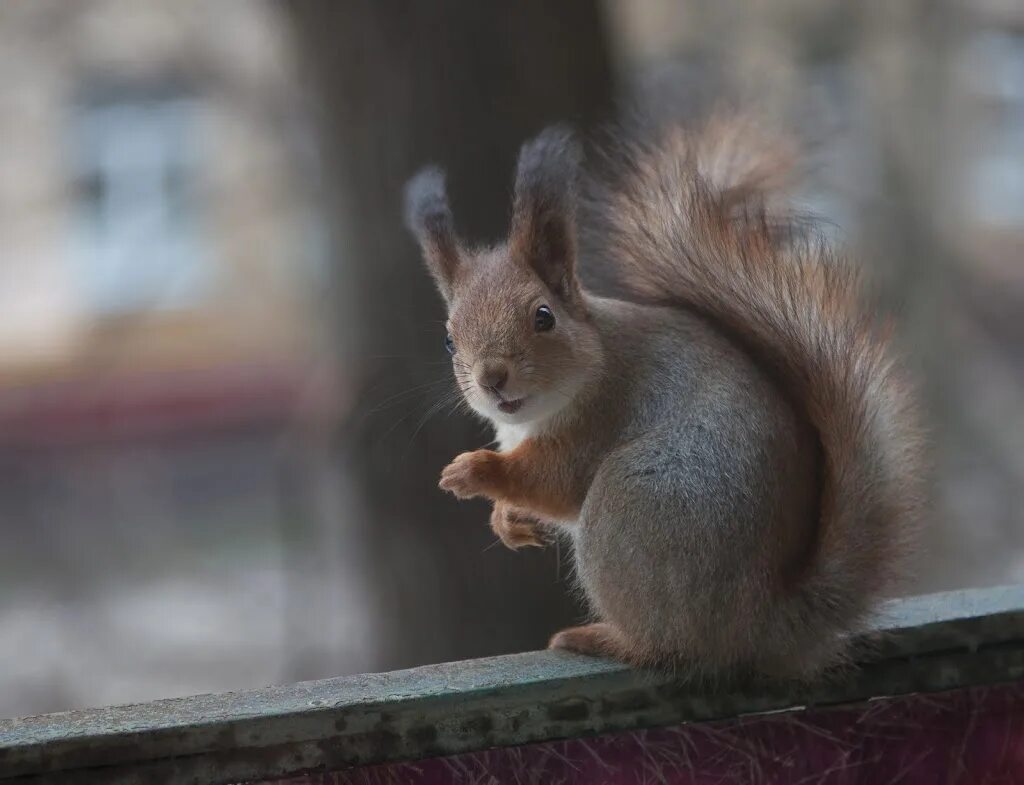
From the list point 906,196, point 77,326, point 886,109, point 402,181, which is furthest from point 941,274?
point 77,326

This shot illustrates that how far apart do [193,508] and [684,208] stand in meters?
2.99

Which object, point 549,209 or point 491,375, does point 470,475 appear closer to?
point 491,375

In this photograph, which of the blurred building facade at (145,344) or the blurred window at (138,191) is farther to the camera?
the blurred window at (138,191)

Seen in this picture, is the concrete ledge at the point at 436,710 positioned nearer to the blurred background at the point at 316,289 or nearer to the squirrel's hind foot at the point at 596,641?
the squirrel's hind foot at the point at 596,641

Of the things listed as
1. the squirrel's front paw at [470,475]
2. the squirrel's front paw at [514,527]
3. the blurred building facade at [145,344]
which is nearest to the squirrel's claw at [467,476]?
the squirrel's front paw at [470,475]

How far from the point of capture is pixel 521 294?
1.16m

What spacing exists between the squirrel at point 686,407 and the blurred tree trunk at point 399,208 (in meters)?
0.63

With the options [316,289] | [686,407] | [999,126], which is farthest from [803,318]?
[999,126]

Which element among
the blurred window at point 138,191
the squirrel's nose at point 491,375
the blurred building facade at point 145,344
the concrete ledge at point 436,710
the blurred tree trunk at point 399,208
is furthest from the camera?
the blurred window at point 138,191

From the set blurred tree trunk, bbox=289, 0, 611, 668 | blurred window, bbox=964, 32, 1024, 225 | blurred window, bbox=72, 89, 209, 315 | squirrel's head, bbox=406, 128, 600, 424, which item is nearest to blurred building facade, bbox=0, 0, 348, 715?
blurred window, bbox=72, 89, 209, 315

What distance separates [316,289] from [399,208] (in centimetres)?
89

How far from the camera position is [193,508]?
12.9ft

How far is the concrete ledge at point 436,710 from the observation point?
1.01 meters

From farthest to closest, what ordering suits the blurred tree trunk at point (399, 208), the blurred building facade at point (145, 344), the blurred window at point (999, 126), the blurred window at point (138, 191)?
the blurred window at point (999, 126) < the blurred window at point (138, 191) < the blurred building facade at point (145, 344) < the blurred tree trunk at point (399, 208)
